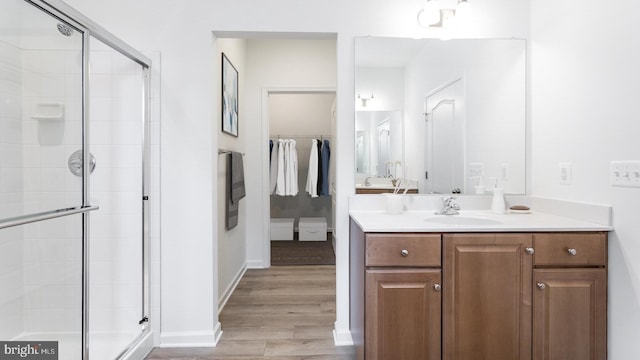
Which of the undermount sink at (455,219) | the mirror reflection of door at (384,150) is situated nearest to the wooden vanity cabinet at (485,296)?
the undermount sink at (455,219)

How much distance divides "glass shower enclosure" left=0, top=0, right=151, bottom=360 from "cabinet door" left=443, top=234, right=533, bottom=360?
1.78 m

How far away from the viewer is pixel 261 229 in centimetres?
380

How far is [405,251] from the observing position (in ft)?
5.19

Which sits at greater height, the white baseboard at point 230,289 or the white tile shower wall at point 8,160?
the white tile shower wall at point 8,160

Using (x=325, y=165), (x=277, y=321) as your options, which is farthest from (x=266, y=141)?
(x=277, y=321)

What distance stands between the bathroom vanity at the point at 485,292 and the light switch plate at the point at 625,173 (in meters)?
0.23

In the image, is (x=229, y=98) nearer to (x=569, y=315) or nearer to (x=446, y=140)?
(x=446, y=140)

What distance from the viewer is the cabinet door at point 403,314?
1.56 meters

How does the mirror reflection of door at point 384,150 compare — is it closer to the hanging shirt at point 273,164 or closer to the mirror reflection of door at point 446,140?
the mirror reflection of door at point 446,140

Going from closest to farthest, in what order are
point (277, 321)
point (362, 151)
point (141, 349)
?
1. point (141, 349)
2. point (362, 151)
3. point (277, 321)

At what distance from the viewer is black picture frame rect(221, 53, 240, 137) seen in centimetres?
273

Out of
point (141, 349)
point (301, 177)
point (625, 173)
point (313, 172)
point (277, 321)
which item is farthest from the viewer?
point (301, 177)

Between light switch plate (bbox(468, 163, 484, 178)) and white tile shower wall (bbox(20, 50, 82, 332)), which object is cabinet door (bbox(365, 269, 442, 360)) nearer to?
light switch plate (bbox(468, 163, 484, 178))

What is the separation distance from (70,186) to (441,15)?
2.43m
